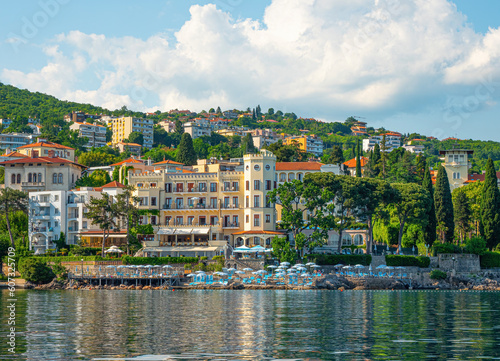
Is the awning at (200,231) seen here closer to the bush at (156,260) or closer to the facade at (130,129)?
the bush at (156,260)

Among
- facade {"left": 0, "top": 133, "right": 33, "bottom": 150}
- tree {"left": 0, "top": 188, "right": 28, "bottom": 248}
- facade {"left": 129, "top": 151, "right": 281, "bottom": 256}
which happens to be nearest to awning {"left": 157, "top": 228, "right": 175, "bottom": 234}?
facade {"left": 129, "top": 151, "right": 281, "bottom": 256}

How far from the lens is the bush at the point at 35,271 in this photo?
74375 millimetres

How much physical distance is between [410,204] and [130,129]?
415ft

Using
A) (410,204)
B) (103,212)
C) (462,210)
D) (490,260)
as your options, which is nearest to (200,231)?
(103,212)

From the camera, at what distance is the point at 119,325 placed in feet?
117

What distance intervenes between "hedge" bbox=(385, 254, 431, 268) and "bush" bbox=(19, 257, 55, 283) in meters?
37.8

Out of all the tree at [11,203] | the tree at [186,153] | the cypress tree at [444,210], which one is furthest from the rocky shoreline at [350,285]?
the tree at [186,153]

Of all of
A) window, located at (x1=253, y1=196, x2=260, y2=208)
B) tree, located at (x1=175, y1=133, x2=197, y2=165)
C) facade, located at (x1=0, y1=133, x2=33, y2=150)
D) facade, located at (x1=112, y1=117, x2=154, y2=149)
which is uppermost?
facade, located at (x1=112, y1=117, x2=154, y2=149)

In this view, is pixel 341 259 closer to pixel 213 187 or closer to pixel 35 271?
pixel 213 187

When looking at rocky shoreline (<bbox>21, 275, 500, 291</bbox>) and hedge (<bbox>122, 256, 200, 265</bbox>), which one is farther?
hedge (<bbox>122, 256, 200, 265</bbox>)

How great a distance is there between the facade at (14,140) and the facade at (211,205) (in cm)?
7736

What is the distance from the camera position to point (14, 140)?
518ft

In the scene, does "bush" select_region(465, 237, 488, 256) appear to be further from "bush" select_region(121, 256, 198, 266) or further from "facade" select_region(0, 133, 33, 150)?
"facade" select_region(0, 133, 33, 150)

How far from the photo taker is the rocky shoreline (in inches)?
2785
